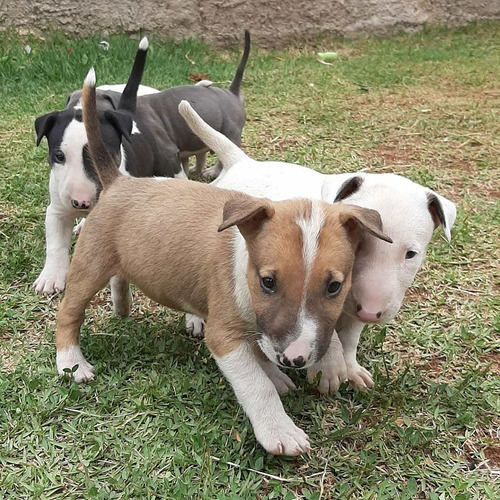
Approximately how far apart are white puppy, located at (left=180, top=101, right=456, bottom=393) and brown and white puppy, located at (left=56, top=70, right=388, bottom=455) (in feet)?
0.41

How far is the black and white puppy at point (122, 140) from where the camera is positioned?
3.70 metres

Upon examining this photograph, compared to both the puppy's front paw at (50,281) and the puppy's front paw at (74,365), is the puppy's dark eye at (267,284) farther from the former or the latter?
the puppy's front paw at (50,281)

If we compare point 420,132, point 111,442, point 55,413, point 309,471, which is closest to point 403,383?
point 309,471

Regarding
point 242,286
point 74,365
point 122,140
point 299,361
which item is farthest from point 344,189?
point 122,140

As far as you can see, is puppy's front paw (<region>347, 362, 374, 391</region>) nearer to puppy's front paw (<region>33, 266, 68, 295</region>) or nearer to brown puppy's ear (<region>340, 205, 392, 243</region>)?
brown puppy's ear (<region>340, 205, 392, 243</region>)

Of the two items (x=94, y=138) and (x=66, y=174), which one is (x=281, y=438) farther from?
(x=66, y=174)

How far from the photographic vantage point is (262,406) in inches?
97.2

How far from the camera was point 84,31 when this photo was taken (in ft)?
28.9

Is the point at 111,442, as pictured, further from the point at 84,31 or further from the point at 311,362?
the point at 84,31

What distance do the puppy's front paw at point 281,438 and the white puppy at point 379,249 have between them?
0.39m

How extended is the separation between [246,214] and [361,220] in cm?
41

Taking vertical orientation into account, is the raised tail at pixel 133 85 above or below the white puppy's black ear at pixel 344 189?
below

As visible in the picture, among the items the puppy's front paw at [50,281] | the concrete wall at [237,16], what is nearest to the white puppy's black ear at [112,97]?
the puppy's front paw at [50,281]

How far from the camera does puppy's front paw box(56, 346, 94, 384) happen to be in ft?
9.56
